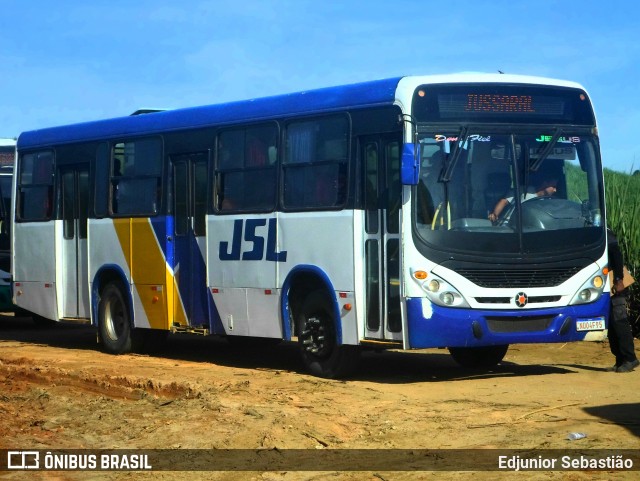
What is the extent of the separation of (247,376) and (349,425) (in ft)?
13.8

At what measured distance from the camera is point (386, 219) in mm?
14352

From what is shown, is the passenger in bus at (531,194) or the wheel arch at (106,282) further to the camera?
the wheel arch at (106,282)

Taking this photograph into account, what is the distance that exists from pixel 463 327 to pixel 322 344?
78.4 inches

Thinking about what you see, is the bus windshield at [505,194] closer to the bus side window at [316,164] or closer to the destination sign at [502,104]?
the destination sign at [502,104]

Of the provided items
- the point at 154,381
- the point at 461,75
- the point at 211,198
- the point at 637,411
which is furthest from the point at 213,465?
the point at 211,198

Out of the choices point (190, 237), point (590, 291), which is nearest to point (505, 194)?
point (590, 291)

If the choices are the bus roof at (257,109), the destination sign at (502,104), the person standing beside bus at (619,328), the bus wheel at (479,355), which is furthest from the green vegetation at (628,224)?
the bus roof at (257,109)

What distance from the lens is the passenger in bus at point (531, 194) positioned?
14.1 m

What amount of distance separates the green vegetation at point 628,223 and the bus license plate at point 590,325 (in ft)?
16.9

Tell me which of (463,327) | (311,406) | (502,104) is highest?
(502,104)

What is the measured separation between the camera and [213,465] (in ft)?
32.3

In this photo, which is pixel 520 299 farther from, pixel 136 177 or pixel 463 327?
pixel 136 177

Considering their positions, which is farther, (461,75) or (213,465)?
(461,75)

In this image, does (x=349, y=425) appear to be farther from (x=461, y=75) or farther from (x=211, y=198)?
(x=211, y=198)
